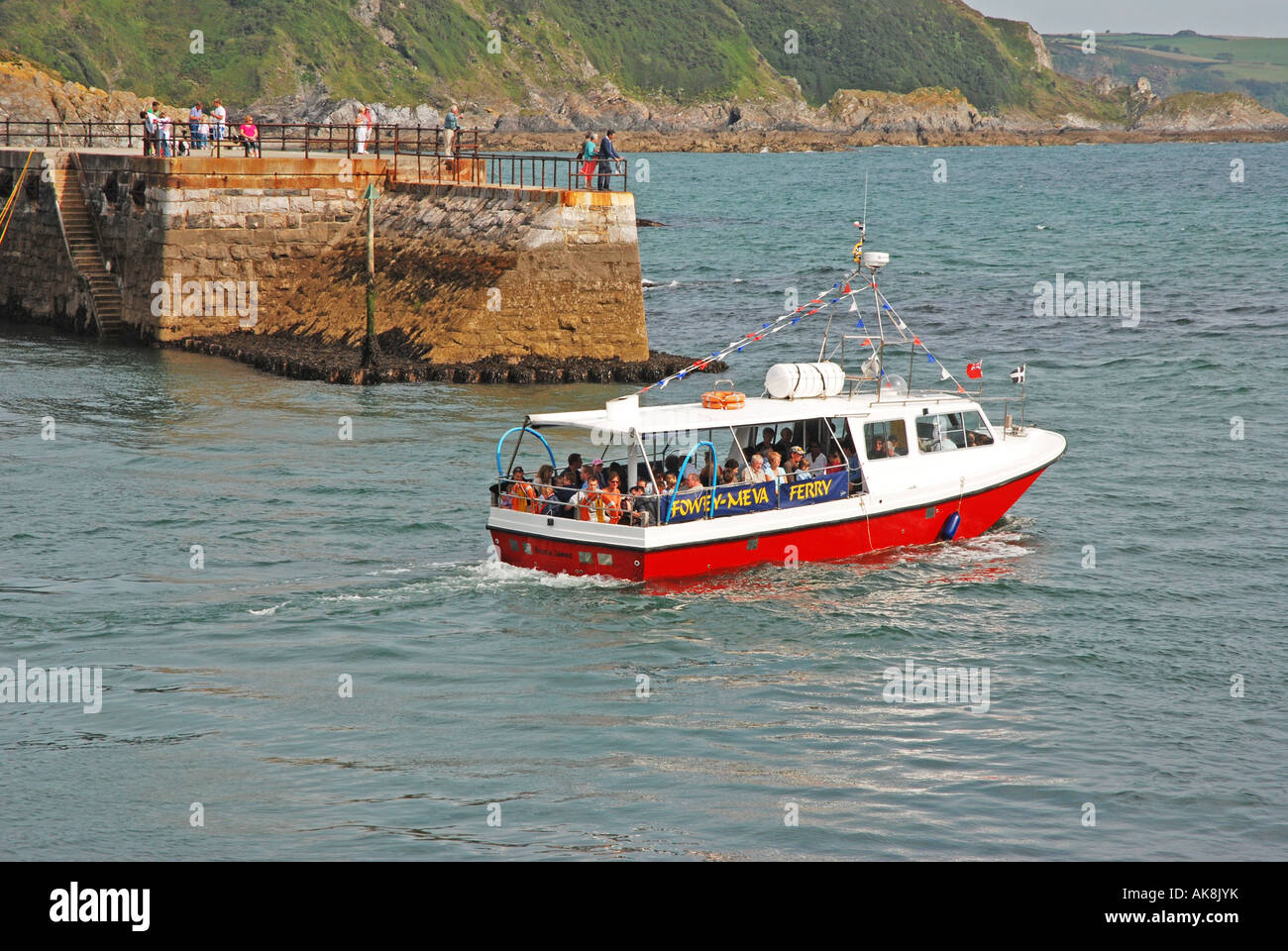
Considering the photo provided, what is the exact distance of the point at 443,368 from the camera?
34.0 m

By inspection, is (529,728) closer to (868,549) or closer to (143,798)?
(143,798)

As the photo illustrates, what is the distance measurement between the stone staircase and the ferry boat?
2317cm

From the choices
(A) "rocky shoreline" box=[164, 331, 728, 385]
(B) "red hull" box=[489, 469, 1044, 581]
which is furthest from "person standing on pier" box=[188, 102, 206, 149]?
(B) "red hull" box=[489, 469, 1044, 581]

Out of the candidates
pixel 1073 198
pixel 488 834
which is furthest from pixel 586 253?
pixel 1073 198

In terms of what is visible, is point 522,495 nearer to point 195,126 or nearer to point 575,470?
point 575,470

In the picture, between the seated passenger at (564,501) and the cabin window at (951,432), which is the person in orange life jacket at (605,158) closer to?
the cabin window at (951,432)

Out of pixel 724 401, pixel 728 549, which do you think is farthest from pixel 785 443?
pixel 728 549

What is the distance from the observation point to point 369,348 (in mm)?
34344
